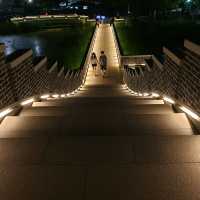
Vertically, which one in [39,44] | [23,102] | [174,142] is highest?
[174,142]

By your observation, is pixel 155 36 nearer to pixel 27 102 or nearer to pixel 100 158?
pixel 27 102

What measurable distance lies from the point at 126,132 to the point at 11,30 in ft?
187

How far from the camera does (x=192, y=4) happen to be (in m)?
68.8

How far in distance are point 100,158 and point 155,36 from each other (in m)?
45.3

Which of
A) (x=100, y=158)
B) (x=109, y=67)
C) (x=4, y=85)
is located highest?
(x=4, y=85)

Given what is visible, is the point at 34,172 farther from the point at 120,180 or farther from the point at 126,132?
the point at 126,132

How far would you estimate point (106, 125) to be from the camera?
4676 millimetres

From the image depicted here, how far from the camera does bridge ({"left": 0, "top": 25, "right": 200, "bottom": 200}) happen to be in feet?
9.66

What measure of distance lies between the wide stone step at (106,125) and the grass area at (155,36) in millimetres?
28880

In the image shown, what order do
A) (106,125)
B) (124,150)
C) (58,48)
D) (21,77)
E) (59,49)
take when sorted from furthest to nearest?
(58,48) → (59,49) → (21,77) → (106,125) → (124,150)

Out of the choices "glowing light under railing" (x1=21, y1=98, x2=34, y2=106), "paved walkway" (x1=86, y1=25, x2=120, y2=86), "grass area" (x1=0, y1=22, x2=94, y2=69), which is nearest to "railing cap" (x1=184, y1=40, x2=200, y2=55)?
"glowing light under railing" (x1=21, y1=98, x2=34, y2=106)

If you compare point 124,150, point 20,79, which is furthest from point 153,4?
point 124,150

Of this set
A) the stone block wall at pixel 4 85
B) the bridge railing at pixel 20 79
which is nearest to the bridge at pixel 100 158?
the stone block wall at pixel 4 85

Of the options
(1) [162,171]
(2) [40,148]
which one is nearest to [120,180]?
(1) [162,171]
